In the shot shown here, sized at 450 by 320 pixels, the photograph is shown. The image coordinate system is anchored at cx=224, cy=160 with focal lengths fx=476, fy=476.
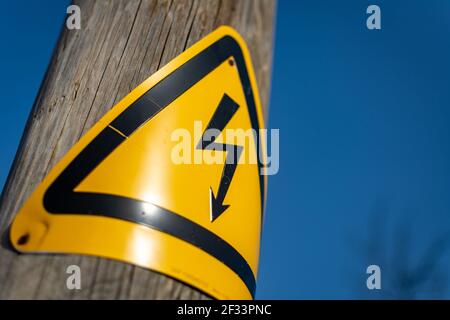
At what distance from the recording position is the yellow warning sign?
758 mm

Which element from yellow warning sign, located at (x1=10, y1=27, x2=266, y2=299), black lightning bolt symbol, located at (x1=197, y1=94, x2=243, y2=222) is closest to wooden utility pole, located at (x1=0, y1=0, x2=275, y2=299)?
yellow warning sign, located at (x1=10, y1=27, x2=266, y2=299)

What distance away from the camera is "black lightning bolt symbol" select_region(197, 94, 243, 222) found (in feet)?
2.79

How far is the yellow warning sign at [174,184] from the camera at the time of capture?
2.49ft

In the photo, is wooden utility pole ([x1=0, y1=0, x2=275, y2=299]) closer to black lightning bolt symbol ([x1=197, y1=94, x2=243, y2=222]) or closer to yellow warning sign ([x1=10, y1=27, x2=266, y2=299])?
yellow warning sign ([x1=10, y1=27, x2=266, y2=299])

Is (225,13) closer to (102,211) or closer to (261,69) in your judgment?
(261,69)

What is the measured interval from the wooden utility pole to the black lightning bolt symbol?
0.43 ft

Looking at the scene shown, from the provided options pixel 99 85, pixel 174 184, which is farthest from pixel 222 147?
pixel 99 85

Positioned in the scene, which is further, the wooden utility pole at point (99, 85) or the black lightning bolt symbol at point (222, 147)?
the black lightning bolt symbol at point (222, 147)

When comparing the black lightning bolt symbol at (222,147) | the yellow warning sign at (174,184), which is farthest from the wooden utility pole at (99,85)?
the black lightning bolt symbol at (222,147)

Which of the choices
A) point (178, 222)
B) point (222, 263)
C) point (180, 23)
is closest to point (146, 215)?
point (178, 222)

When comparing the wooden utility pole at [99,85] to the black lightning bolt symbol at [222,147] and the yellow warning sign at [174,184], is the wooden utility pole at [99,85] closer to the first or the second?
the yellow warning sign at [174,184]

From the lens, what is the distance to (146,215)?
777mm

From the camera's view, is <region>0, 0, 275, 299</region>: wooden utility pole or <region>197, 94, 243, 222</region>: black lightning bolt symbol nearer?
<region>0, 0, 275, 299</region>: wooden utility pole

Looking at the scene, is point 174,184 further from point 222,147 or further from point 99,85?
point 99,85
